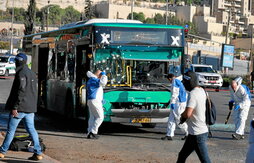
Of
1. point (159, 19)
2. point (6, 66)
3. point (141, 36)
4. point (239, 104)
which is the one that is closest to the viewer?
point (239, 104)

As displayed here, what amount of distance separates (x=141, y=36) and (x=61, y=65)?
9.61ft

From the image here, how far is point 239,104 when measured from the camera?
14.9 m

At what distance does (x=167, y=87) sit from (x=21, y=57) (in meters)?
5.47

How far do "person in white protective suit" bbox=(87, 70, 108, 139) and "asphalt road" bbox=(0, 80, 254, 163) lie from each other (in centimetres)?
29

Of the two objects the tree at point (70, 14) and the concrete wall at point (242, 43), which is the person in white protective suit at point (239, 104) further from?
the concrete wall at point (242, 43)

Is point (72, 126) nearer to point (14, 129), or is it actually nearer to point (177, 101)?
point (177, 101)

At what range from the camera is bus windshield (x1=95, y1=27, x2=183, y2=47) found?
1471cm

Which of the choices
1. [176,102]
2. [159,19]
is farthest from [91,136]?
[159,19]

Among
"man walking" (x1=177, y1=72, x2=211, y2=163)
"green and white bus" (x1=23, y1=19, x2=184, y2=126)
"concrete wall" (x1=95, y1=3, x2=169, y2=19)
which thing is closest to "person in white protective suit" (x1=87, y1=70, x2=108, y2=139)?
"green and white bus" (x1=23, y1=19, x2=184, y2=126)

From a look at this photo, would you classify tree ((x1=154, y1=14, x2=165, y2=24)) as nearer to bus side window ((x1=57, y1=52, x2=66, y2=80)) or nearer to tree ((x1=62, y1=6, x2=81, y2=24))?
tree ((x1=62, y1=6, x2=81, y2=24))

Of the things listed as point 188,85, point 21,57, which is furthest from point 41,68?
point 188,85

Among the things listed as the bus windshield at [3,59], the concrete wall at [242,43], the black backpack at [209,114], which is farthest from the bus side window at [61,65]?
the concrete wall at [242,43]

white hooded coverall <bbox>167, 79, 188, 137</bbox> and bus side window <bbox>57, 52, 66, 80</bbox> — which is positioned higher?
bus side window <bbox>57, 52, 66, 80</bbox>

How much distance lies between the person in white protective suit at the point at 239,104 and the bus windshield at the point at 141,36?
1.64 m
